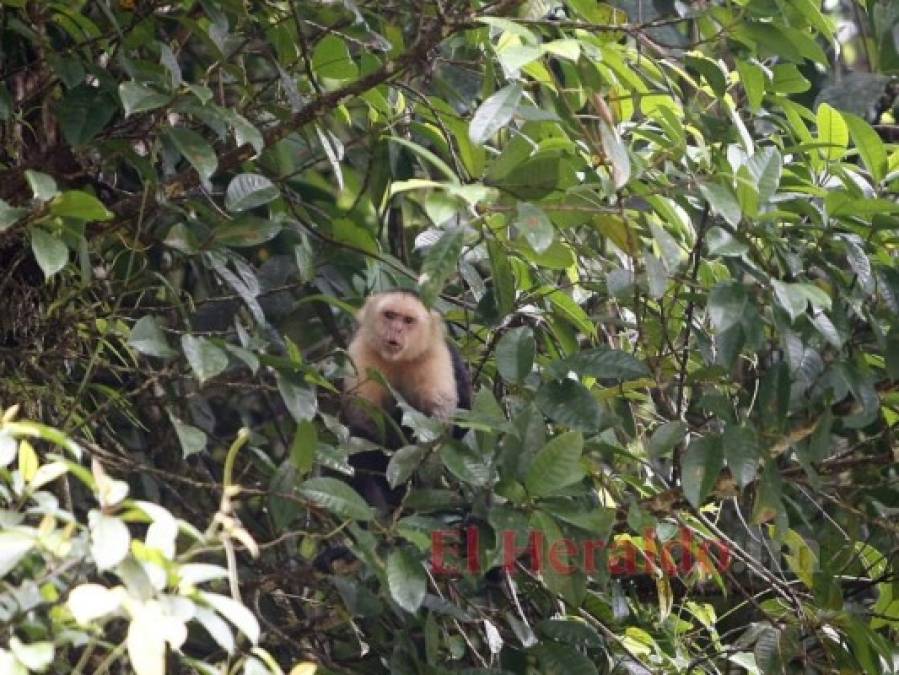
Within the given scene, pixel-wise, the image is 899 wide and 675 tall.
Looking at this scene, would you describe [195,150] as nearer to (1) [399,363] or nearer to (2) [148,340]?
(2) [148,340]

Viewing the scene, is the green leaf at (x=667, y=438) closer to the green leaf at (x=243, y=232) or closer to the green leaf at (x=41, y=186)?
the green leaf at (x=243, y=232)

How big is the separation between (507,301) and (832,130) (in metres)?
0.91

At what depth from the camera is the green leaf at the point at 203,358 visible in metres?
2.88

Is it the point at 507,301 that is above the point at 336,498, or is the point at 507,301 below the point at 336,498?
above

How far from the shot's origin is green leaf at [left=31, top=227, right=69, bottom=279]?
9.25 feet

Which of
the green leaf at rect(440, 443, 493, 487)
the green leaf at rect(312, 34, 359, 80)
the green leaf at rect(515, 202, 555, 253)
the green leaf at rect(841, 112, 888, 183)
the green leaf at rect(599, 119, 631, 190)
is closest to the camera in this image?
the green leaf at rect(515, 202, 555, 253)

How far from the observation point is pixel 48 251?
285cm

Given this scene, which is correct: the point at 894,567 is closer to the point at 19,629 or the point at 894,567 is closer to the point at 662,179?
the point at 662,179

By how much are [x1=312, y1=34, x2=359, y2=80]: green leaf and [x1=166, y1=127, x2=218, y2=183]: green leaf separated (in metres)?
0.40

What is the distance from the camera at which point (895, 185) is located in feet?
10.8

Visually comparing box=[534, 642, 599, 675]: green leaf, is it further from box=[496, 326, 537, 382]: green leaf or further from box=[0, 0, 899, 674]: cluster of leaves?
box=[496, 326, 537, 382]: green leaf

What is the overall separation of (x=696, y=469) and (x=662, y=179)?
65 centimetres

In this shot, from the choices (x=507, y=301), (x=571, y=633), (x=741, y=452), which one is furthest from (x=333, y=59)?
(x=571, y=633)

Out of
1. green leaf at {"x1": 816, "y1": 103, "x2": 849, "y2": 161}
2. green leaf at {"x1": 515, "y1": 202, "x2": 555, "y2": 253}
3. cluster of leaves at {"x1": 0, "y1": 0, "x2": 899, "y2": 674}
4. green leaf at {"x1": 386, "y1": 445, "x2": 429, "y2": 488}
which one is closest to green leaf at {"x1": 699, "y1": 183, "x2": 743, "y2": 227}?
cluster of leaves at {"x1": 0, "y1": 0, "x2": 899, "y2": 674}
